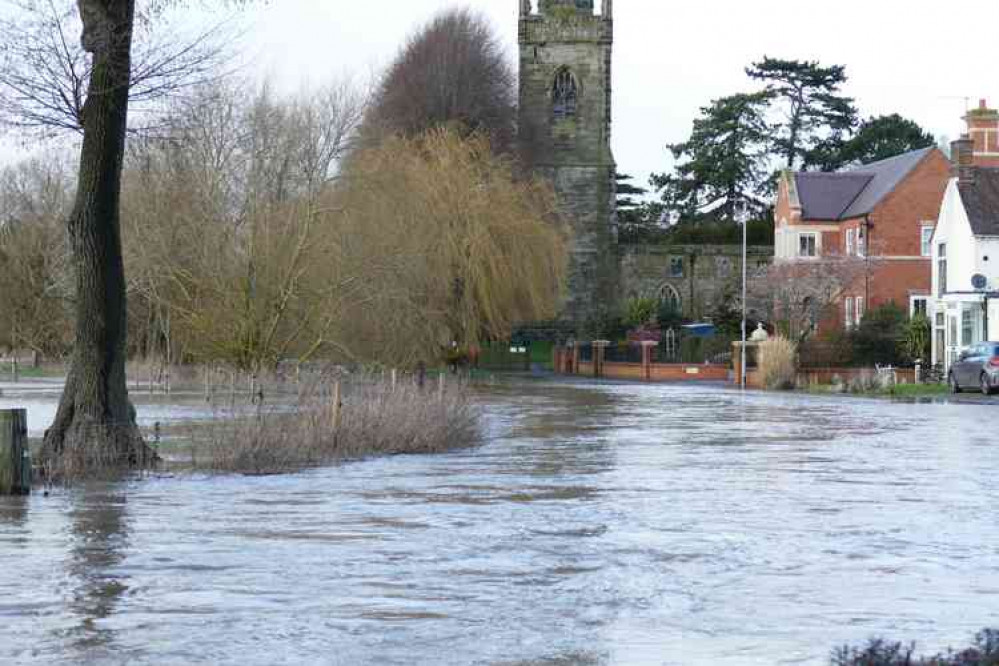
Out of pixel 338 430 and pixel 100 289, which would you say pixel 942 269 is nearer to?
pixel 338 430

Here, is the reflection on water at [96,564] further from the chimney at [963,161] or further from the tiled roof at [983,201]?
the chimney at [963,161]

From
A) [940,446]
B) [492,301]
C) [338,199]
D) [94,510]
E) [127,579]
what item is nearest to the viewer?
[127,579]

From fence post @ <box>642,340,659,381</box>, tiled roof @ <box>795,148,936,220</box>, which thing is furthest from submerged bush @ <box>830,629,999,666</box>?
tiled roof @ <box>795,148,936,220</box>

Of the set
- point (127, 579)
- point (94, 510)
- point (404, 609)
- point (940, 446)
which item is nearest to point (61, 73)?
point (94, 510)

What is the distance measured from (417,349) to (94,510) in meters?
28.7

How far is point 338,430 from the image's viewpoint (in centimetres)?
2817

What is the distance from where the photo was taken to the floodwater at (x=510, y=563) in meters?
11.8

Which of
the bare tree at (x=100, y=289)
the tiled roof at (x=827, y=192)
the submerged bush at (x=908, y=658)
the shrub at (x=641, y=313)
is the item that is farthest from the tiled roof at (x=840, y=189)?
the submerged bush at (x=908, y=658)

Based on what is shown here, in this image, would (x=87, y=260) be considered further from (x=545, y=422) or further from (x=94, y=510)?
(x=545, y=422)

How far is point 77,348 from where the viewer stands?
24578 mm

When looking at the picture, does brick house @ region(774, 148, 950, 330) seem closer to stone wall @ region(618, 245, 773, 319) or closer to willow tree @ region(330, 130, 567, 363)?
willow tree @ region(330, 130, 567, 363)

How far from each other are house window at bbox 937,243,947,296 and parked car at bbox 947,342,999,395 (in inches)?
327

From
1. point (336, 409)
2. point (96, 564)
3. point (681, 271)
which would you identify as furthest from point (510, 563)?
point (681, 271)

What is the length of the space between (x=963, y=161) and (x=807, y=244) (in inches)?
837
